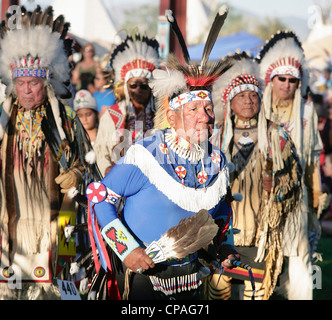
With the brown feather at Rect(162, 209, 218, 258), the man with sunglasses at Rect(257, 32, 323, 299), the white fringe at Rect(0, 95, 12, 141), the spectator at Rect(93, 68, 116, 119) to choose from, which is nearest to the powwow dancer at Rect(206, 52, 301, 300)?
the man with sunglasses at Rect(257, 32, 323, 299)

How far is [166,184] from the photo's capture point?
3.63 m

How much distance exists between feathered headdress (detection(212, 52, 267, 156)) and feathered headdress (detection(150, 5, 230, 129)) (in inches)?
70.8

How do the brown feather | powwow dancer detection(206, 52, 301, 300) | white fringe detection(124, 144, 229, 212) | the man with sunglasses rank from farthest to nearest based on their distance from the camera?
A: the man with sunglasses → powwow dancer detection(206, 52, 301, 300) → white fringe detection(124, 144, 229, 212) → the brown feather

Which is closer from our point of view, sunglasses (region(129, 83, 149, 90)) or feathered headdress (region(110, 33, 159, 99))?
sunglasses (region(129, 83, 149, 90))

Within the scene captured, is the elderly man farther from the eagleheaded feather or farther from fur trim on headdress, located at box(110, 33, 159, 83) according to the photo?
fur trim on headdress, located at box(110, 33, 159, 83)

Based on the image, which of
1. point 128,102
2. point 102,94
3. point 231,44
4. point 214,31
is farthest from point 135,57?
point 231,44

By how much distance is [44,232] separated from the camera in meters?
5.10

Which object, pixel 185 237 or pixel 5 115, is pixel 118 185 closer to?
pixel 185 237

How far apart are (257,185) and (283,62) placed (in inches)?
65.4

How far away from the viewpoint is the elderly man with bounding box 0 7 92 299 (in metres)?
5.03

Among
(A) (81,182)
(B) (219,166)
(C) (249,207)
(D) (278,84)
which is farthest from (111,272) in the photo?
(D) (278,84)

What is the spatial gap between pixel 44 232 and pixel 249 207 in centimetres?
174

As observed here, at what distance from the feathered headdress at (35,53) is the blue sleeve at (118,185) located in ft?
5.24
